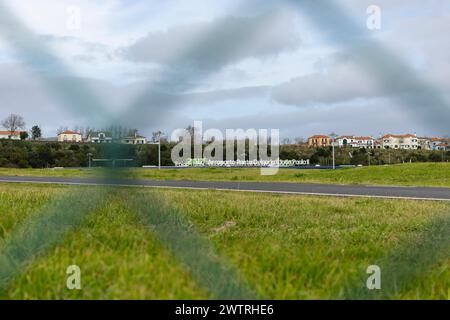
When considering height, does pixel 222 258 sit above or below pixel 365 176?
above

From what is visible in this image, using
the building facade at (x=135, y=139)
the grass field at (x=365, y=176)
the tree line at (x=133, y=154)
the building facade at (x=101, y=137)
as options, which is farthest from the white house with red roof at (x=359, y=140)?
the grass field at (x=365, y=176)

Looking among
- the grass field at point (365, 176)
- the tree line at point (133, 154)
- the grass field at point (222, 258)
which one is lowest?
the grass field at point (365, 176)

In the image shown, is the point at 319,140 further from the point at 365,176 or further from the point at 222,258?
the point at 365,176

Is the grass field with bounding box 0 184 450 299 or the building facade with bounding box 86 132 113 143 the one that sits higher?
the building facade with bounding box 86 132 113 143

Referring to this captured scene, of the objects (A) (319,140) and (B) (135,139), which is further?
(A) (319,140)

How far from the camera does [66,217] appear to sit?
10.3ft

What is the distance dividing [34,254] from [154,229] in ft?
2.36

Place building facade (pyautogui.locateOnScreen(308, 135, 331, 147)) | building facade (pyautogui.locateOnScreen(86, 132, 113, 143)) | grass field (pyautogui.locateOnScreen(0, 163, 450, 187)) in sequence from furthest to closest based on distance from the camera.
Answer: grass field (pyautogui.locateOnScreen(0, 163, 450, 187)) < building facade (pyautogui.locateOnScreen(308, 135, 331, 147)) < building facade (pyautogui.locateOnScreen(86, 132, 113, 143))

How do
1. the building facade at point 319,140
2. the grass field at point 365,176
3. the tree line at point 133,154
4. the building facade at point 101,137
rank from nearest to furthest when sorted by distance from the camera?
the building facade at point 101,137
the tree line at point 133,154
the building facade at point 319,140
the grass field at point 365,176

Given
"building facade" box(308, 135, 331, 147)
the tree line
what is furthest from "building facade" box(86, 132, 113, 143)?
"building facade" box(308, 135, 331, 147)

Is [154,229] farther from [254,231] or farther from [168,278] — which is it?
[254,231]

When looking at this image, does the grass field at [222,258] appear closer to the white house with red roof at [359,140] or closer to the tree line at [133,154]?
the tree line at [133,154]

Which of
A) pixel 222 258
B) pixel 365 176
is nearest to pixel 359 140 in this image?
pixel 222 258

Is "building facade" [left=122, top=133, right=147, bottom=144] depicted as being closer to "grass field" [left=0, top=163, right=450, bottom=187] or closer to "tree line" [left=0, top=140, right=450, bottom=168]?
"tree line" [left=0, top=140, right=450, bottom=168]
